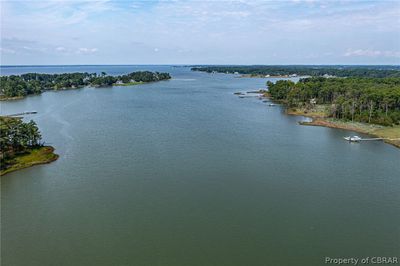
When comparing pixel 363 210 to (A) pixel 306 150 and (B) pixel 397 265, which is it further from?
(A) pixel 306 150

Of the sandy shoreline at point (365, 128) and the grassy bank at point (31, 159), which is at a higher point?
the sandy shoreline at point (365, 128)

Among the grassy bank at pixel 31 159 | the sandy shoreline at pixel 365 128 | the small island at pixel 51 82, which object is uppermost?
the small island at pixel 51 82

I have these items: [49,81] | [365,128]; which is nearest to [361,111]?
[365,128]

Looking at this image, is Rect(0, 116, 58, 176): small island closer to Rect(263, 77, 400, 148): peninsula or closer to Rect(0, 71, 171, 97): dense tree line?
Rect(263, 77, 400, 148): peninsula

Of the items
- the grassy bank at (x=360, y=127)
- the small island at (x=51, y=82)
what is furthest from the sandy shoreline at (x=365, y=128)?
the small island at (x=51, y=82)

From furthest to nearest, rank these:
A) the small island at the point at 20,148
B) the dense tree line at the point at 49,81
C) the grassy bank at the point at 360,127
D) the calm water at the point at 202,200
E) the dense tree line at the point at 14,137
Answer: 1. the dense tree line at the point at 49,81
2. the grassy bank at the point at 360,127
3. the dense tree line at the point at 14,137
4. the small island at the point at 20,148
5. the calm water at the point at 202,200

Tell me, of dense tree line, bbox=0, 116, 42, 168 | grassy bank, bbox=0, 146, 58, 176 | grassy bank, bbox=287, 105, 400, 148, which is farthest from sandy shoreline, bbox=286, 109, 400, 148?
dense tree line, bbox=0, 116, 42, 168

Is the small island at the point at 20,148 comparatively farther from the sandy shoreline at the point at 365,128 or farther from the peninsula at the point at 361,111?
the peninsula at the point at 361,111

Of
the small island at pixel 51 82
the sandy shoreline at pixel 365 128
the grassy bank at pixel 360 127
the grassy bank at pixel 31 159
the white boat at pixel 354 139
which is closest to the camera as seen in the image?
the grassy bank at pixel 31 159
